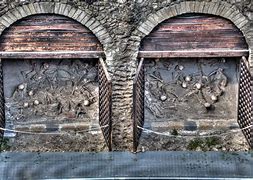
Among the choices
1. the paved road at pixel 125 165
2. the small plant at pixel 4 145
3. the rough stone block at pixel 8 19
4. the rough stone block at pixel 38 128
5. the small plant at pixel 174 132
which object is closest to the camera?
the paved road at pixel 125 165

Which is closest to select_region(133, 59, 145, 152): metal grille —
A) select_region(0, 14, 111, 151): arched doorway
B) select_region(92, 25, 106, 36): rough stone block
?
select_region(0, 14, 111, 151): arched doorway

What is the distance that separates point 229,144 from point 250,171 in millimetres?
898

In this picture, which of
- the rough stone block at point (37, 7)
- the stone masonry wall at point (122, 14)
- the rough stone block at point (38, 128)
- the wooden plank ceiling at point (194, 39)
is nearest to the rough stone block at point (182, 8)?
the stone masonry wall at point (122, 14)

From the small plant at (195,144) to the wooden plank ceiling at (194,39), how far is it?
1456mm

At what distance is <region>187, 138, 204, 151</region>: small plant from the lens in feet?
36.3

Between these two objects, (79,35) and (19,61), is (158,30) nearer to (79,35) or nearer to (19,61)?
(79,35)

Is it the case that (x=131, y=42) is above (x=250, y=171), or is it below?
above

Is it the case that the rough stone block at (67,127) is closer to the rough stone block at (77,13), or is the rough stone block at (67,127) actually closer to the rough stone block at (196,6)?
the rough stone block at (77,13)

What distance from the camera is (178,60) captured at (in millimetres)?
11328

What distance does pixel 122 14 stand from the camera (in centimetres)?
1071

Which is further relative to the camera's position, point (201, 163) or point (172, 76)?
point (172, 76)

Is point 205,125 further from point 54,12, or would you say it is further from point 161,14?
point 54,12

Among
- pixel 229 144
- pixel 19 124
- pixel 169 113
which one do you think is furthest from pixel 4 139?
pixel 229 144

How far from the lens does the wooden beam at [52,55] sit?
11.0 metres
